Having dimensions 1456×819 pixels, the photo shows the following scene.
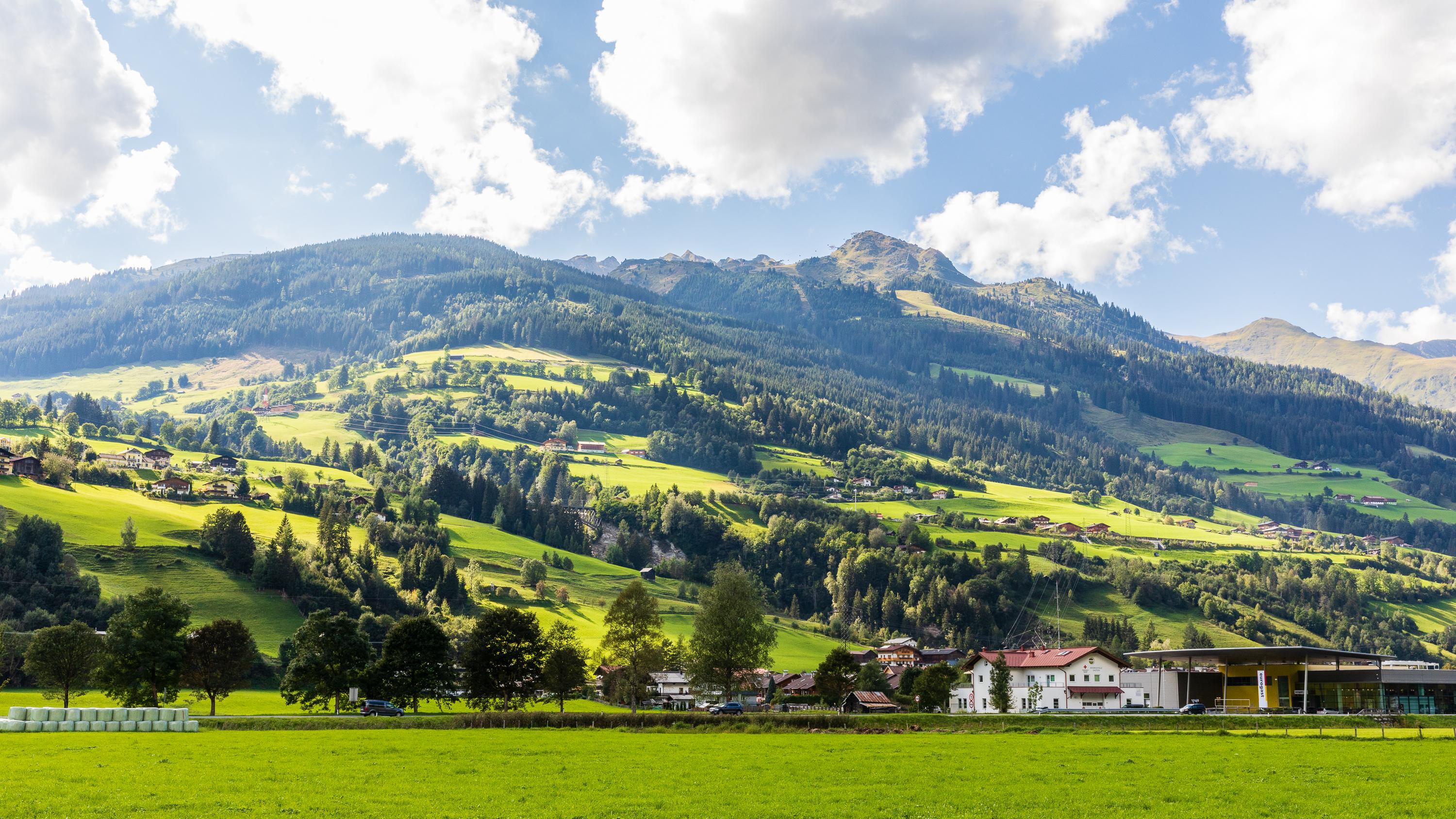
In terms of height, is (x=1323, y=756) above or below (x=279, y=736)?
above

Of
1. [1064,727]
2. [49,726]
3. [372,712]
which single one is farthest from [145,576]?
[1064,727]

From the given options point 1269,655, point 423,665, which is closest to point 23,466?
point 423,665

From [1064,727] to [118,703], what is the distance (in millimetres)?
67903

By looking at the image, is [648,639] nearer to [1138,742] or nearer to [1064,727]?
[1064,727]

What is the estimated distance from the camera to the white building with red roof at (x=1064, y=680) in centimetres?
8944

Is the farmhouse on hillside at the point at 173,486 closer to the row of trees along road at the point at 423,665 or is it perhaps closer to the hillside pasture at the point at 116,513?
the hillside pasture at the point at 116,513

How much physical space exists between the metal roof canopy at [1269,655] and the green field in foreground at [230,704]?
50.4 meters

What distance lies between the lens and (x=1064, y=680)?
91.2 m

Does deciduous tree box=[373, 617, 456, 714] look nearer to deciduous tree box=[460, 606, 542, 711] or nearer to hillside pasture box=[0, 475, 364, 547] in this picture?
deciduous tree box=[460, 606, 542, 711]

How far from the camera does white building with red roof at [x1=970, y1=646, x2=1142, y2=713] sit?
89438 mm

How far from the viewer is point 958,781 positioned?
108 feet

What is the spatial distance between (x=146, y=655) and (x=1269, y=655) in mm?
89625

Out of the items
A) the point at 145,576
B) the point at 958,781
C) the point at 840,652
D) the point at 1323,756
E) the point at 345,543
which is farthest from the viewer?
the point at 345,543

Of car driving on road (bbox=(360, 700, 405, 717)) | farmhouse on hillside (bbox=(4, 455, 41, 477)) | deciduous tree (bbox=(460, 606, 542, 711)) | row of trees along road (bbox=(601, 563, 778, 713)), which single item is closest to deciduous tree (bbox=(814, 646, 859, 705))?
row of trees along road (bbox=(601, 563, 778, 713))
